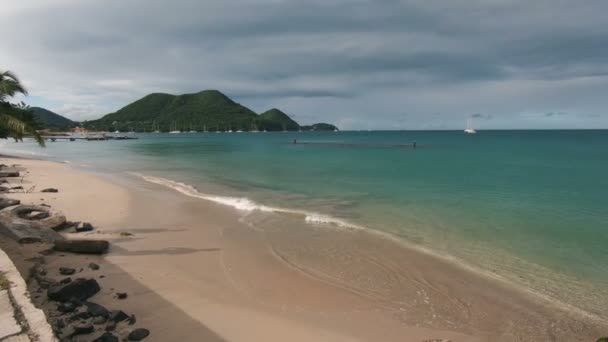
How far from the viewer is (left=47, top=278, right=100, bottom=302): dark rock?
20.9 feet

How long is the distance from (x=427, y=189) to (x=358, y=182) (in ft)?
16.6

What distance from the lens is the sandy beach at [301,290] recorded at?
6398mm

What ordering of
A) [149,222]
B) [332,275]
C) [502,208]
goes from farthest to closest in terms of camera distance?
[502,208] → [149,222] → [332,275]

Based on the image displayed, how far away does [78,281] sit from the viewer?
6812 mm

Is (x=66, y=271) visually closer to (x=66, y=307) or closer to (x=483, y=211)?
(x=66, y=307)

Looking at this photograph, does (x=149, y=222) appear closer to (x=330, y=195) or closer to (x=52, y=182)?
(x=330, y=195)

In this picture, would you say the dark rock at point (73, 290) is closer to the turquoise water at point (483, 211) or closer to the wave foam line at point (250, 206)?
the wave foam line at point (250, 206)

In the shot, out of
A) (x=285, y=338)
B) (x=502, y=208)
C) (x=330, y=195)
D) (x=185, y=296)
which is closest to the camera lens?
(x=285, y=338)

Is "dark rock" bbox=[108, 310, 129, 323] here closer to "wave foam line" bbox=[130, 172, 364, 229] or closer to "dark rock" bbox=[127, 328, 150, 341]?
"dark rock" bbox=[127, 328, 150, 341]

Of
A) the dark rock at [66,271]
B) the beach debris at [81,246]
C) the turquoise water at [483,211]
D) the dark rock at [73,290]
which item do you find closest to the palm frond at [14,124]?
the beach debris at [81,246]

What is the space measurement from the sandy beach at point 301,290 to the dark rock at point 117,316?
320mm

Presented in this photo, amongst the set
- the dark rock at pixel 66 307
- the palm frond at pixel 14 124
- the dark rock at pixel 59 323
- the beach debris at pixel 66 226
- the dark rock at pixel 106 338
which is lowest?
the beach debris at pixel 66 226

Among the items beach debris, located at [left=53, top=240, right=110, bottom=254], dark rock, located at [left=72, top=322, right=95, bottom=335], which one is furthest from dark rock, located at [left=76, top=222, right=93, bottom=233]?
dark rock, located at [left=72, top=322, right=95, bottom=335]

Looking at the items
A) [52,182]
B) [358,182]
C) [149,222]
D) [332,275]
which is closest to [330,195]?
[358,182]
